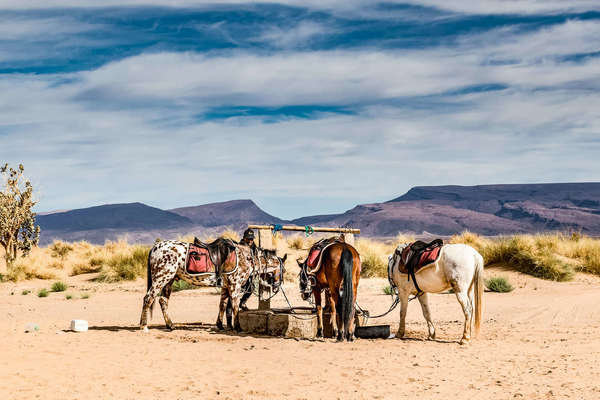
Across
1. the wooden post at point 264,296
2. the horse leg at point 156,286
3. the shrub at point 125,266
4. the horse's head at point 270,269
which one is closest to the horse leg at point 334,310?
the horse's head at point 270,269

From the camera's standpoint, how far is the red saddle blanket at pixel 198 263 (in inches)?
493

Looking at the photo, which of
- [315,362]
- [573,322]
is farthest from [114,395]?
[573,322]

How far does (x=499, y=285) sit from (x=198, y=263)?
10.6 m

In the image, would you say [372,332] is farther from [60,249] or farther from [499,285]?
[60,249]

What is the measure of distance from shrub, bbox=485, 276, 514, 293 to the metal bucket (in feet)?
27.7

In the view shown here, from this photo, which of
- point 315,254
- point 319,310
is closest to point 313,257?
point 315,254

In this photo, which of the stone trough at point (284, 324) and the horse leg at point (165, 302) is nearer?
the stone trough at point (284, 324)

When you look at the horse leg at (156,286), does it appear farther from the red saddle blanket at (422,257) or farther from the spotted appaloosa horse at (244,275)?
the red saddle blanket at (422,257)

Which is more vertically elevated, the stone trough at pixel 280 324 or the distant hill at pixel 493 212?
the distant hill at pixel 493 212

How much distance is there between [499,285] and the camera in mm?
19359

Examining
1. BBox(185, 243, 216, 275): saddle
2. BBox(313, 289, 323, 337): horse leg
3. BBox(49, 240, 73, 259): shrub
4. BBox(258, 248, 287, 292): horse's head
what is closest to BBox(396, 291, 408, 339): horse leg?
BBox(313, 289, 323, 337): horse leg

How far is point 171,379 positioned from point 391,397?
9.84ft

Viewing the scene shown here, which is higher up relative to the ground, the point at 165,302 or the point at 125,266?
the point at 125,266

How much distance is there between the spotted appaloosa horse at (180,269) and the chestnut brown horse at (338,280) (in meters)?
1.74
